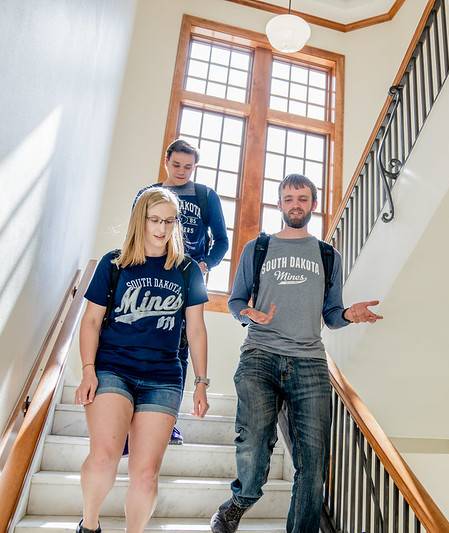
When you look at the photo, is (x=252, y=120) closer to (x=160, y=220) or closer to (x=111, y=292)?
(x=160, y=220)

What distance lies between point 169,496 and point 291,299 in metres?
1.17

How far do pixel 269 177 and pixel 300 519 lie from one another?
4338mm

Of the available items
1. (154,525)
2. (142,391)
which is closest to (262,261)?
(142,391)

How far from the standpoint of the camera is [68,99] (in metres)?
2.23

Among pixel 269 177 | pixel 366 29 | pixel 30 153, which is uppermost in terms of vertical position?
pixel 366 29

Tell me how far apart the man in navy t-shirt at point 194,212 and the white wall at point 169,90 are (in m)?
2.26

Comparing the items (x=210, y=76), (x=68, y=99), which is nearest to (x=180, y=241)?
(x=68, y=99)

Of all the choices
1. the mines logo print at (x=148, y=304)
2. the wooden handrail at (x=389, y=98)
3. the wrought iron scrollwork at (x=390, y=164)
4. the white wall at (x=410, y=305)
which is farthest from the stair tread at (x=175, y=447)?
the wooden handrail at (x=389, y=98)

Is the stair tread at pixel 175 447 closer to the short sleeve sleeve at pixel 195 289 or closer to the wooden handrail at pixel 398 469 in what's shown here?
the wooden handrail at pixel 398 469

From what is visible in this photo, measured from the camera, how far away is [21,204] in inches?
62.6

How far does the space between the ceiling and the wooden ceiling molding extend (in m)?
0.04

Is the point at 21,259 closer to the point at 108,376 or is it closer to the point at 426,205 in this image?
the point at 108,376

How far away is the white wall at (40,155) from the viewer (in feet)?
4.63

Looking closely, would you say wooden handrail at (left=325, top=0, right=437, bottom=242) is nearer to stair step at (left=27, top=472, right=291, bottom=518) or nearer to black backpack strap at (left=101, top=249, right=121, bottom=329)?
stair step at (left=27, top=472, right=291, bottom=518)
